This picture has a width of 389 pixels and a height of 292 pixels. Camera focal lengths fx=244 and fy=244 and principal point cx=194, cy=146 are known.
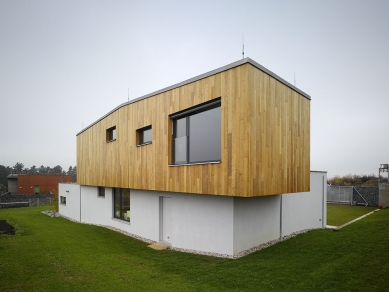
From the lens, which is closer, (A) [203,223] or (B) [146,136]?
(A) [203,223]

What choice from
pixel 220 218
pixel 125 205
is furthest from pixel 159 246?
pixel 125 205

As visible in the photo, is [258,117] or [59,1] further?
[59,1]

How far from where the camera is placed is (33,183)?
3669 centimetres

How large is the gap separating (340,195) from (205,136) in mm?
20114

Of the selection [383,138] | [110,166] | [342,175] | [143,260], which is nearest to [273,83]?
[143,260]

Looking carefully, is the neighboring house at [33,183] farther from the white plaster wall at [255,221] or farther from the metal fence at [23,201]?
the white plaster wall at [255,221]

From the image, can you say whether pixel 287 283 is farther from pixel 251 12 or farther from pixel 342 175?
pixel 342 175

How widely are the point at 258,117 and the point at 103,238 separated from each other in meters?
8.02

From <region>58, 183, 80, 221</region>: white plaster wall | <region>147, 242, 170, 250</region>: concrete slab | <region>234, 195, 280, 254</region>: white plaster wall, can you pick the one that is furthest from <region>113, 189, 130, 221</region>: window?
<region>234, 195, 280, 254</region>: white plaster wall

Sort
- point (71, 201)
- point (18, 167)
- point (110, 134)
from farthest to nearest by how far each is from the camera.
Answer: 1. point (18, 167)
2. point (71, 201)
3. point (110, 134)

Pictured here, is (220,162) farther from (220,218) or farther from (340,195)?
(340,195)

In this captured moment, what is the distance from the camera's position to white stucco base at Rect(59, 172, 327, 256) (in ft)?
23.5

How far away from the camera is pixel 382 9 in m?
10.3

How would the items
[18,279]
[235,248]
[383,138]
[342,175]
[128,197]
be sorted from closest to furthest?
[18,279]
[235,248]
[128,197]
[383,138]
[342,175]
